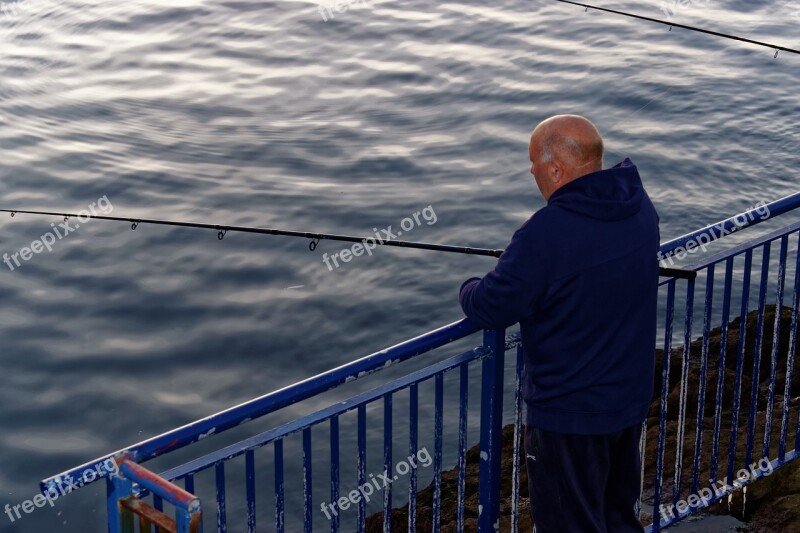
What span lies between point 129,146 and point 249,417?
11246 mm

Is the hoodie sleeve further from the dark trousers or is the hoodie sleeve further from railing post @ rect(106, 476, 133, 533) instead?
railing post @ rect(106, 476, 133, 533)

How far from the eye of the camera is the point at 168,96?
15.2m

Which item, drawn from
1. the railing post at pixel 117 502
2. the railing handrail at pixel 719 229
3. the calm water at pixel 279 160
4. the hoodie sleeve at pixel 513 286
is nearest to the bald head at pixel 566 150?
the hoodie sleeve at pixel 513 286

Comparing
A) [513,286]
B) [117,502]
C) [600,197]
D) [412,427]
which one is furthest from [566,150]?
[117,502]

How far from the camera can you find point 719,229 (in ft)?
14.0

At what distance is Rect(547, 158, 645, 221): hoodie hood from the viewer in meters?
3.34

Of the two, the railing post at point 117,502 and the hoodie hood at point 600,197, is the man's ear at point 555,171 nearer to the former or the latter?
the hoodie hood at point 600,197

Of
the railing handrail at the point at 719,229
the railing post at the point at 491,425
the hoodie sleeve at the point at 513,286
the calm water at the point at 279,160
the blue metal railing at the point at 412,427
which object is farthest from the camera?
the calm water at the point at 279,160

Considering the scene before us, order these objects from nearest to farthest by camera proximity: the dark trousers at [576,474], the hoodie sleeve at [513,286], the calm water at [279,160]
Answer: the hoodie sleeve at [513,286] < the dark trousers at [576,474] < the calm water at [279,160]

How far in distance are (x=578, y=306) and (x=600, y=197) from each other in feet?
1.06

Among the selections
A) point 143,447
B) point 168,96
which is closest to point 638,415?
point 143,447

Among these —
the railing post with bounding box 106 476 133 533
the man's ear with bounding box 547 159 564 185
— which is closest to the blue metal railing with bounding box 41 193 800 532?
the railing post with bounding box 106 476 133 533

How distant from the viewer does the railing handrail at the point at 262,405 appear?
9.65 feet

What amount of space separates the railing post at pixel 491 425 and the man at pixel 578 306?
190 millimetres
